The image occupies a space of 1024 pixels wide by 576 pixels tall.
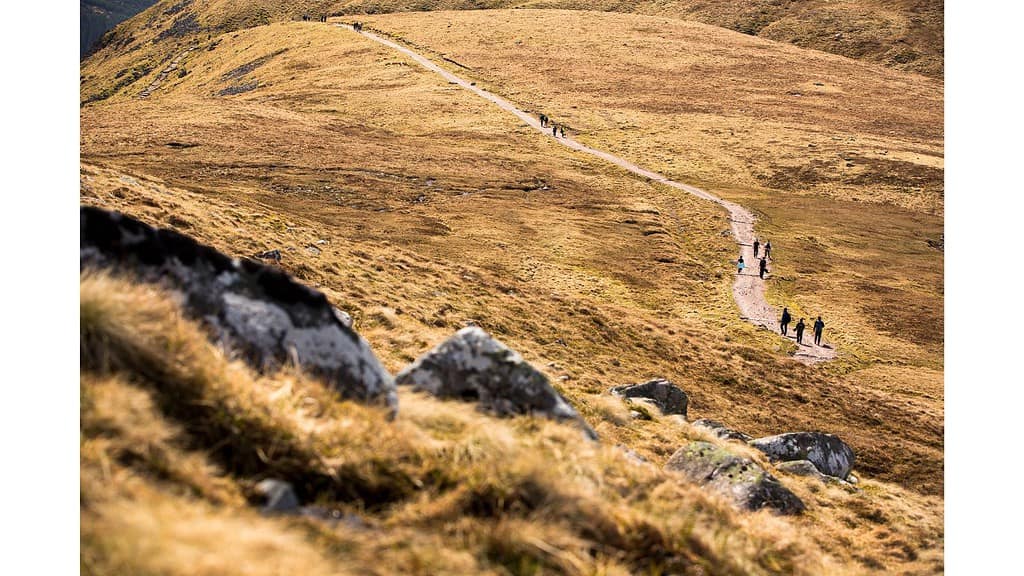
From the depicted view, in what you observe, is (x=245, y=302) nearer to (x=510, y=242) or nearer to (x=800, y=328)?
(x=800, y=328)

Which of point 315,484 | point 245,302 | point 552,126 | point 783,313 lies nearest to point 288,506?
point 315,484

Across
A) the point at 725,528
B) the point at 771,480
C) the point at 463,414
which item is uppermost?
A: the point at 463,414

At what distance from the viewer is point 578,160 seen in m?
83.5

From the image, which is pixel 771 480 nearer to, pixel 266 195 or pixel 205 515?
pixel 205 515

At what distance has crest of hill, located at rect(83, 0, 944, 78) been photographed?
155875 millimetres

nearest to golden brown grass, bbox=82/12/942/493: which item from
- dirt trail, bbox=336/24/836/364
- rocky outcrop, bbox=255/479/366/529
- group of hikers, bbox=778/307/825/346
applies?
dirt trail, bbox=336/24/836/364

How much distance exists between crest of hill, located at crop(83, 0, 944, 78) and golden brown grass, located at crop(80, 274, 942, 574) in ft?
549

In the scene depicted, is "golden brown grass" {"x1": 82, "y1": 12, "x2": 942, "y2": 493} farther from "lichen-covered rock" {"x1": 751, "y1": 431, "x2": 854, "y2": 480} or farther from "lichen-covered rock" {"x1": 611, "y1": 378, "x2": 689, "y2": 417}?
"lichen-covered rock" {"x1": 751, "y1": 431, "x2": 854, "y2": 480}

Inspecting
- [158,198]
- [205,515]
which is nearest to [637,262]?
[158,198]

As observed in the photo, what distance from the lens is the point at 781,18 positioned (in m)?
172

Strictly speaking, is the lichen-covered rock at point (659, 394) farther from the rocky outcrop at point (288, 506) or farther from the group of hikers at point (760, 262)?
the group of hikers at point (760, 262)

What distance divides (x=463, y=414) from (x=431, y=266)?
97.1 feet

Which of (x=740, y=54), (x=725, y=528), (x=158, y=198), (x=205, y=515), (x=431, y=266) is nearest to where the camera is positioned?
(x=205, y=515)

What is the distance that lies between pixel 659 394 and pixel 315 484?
16227 millimetres
